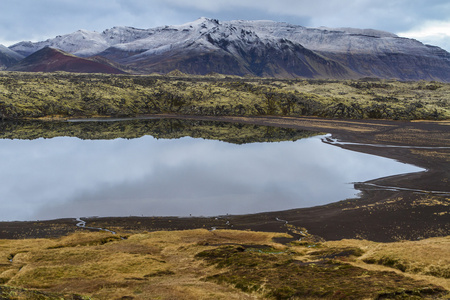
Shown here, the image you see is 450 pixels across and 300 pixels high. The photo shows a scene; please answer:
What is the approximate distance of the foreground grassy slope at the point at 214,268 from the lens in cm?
2077

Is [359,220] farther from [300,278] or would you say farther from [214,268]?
[214,268]

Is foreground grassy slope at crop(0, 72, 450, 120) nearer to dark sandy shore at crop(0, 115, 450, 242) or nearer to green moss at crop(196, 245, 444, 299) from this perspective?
dark sandy shore at crop(0, 115, 450, 242)

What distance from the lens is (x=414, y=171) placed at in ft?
196

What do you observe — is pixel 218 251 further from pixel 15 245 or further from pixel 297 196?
pixel 297 196

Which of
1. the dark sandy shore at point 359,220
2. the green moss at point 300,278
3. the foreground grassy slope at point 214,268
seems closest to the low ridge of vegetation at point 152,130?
the dark sandy shore at point 359,220

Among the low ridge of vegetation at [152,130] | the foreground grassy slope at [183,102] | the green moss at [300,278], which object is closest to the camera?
the green moss at [300,278]

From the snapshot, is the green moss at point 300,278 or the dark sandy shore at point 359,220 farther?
the dark sandy shore at point 359,220

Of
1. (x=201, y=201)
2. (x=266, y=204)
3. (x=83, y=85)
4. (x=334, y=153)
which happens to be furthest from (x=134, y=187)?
(x=83, y=85)

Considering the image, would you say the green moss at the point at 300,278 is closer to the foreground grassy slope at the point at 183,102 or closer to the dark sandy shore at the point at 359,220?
the dark sandy shore at the point at 359,220

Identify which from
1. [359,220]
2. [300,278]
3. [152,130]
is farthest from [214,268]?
[152,130]

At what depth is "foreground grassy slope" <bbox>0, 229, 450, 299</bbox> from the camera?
20769 millimetres

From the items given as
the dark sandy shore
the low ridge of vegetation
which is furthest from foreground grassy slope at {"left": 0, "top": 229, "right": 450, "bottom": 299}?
the low ridge of vegetation

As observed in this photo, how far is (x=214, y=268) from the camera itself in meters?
26.5

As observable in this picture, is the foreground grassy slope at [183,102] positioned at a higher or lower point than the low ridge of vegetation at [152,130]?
higher
